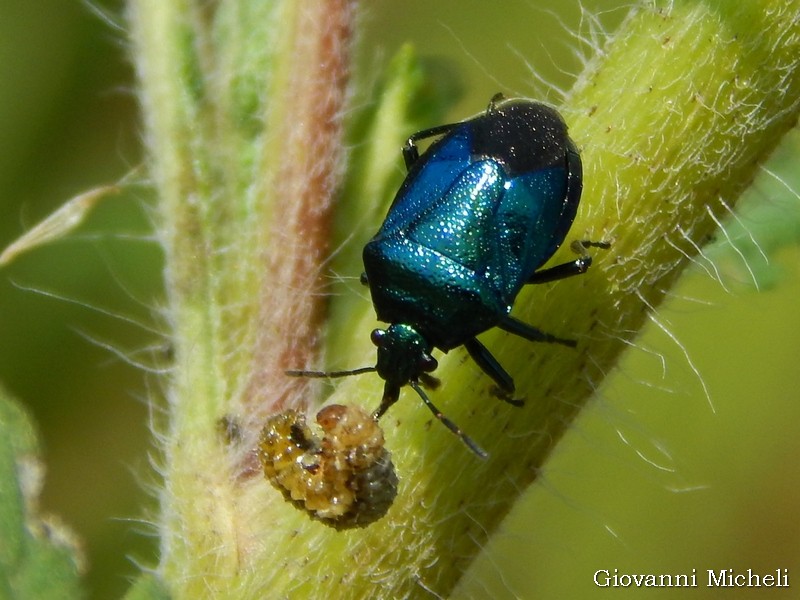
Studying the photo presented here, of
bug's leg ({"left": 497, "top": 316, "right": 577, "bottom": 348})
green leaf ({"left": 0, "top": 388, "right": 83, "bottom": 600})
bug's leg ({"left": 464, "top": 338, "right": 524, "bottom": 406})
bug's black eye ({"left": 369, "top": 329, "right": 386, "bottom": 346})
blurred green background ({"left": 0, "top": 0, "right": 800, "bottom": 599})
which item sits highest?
bug's leg ({"left": 497, "top": 316, "right": 577, "bottom": 348})

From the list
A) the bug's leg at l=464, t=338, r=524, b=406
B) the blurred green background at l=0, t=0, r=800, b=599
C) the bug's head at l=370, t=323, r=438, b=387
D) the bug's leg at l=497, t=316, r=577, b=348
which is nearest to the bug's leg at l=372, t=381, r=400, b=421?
the bug's head at l=370, t=323, r=438, b=387

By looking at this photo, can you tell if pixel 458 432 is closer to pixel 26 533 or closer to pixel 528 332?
pixel 528 332

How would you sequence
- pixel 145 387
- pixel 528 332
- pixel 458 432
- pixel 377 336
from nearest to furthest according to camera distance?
pixel 458 432, pixel 528 332, pixel 377 336, pixel 145 387

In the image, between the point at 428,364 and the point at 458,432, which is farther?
the point at 428,364

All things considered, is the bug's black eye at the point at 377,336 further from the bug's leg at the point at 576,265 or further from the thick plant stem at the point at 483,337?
the bug's leg at the point at 576,265

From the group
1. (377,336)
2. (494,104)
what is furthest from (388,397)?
(494,104)

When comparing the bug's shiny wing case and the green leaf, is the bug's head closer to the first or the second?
the bug's shiny wing case

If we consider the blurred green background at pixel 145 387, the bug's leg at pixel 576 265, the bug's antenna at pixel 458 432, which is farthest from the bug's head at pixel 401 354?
the blurred green background at pixel 145 387
